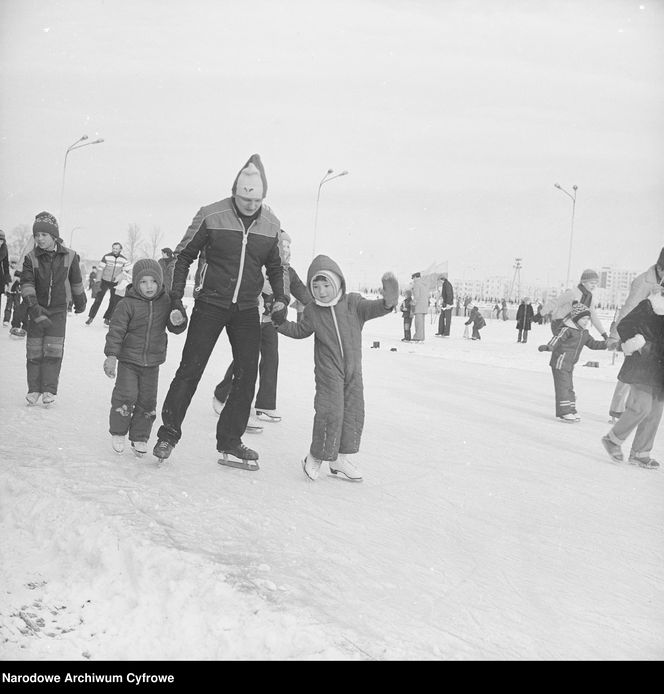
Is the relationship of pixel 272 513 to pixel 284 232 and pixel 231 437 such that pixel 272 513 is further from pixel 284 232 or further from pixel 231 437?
pixel 284 232

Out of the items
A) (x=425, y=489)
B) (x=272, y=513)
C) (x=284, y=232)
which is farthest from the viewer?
(x=284, y=232)

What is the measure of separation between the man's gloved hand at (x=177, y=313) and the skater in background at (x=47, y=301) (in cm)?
175

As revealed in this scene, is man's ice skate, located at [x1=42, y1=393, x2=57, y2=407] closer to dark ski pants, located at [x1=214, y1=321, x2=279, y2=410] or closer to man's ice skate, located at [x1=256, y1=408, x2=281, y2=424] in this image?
dark ski pants, located at [x1=214, y1=321, x2=279, y2=410]

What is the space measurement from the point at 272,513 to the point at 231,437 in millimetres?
972

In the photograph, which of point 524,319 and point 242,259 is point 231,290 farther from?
point 524,319

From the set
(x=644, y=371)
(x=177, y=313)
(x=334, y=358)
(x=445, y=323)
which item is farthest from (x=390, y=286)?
(x=445, y=323)

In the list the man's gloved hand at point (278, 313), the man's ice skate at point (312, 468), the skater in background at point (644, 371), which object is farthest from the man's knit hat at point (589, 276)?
the man's ice skate at point (312, 468)

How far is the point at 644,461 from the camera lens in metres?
5.62

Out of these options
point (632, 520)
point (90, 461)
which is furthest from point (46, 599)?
point (632, 520)

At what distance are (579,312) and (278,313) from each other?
4.08m

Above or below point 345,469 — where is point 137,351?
above

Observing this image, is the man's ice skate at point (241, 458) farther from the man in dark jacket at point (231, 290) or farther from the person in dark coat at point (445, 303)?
the person in dark coat at point (445, 303)

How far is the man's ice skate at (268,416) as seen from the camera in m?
6.27

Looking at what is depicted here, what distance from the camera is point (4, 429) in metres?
5.08
